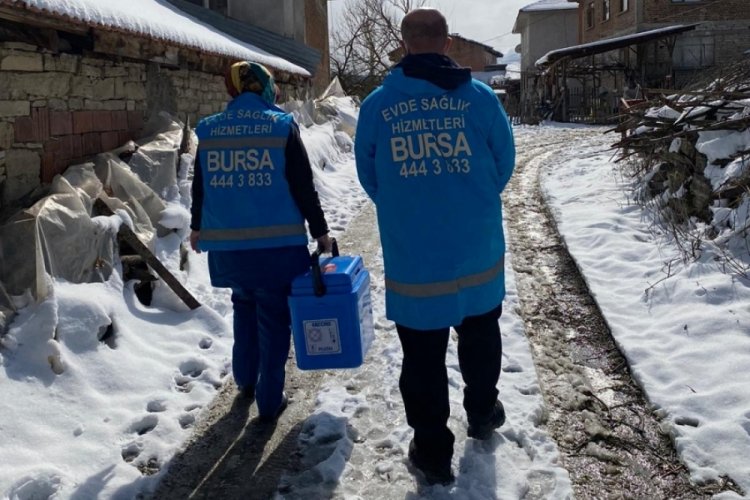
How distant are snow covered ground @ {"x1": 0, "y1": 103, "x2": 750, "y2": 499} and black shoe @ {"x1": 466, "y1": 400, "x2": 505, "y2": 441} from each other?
1.9 inches

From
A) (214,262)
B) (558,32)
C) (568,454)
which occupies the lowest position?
(568,454)

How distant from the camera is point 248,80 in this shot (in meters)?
3.35

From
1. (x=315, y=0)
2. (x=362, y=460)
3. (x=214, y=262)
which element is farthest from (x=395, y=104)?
(x=315, y=0)

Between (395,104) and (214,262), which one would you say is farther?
(214,262)

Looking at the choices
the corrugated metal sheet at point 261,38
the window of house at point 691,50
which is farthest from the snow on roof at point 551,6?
the corrugated metal sheet at point 261,38

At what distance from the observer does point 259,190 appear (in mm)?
3215

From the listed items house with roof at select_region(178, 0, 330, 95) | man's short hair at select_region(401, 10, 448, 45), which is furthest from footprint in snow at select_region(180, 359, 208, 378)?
house with roof at select_region(178, 0, 330, 95)

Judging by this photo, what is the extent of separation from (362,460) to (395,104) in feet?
5.32

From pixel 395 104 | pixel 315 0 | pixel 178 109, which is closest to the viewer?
pixel 395 104

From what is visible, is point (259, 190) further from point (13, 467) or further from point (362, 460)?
point (13, 467)

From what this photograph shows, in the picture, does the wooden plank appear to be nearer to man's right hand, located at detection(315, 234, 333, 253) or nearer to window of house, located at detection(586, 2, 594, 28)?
man's right hand, located at detection(315, 234, 333, 253)

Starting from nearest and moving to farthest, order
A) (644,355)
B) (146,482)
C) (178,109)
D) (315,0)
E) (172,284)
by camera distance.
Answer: (146,482) → (644,355) → (172,284) → (178,109) → (315,0)

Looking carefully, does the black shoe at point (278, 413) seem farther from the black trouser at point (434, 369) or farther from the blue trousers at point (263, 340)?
the black trouser at point (434, 369)

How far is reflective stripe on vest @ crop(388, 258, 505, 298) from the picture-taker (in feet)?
8.84
